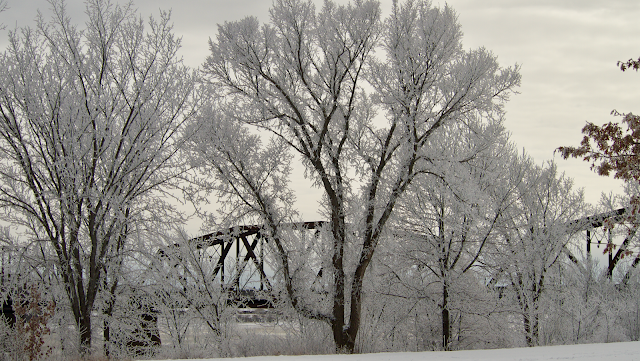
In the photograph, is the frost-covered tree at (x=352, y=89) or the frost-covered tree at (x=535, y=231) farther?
the frost-covered tree at (x=535, y=231)

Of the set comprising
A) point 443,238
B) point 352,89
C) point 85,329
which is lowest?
point 85,329

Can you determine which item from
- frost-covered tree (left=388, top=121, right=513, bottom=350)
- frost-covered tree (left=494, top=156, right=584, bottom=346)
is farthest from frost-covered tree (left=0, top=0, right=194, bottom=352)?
frost-covered tree (left=494, top=156, right=584, bottom=346)

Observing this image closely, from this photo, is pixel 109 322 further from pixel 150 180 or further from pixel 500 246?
pixel 500 246

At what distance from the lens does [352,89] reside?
1273 centimetres

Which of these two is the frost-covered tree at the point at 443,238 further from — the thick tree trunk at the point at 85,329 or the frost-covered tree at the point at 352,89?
the thick tree trunk at the point at 85,329

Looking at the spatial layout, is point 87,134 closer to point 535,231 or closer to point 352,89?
point 352,89

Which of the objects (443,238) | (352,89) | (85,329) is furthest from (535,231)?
(85,329)

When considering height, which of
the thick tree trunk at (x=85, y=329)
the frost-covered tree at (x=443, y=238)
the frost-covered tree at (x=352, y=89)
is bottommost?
the thick tree trunk at (x=85, y=329)

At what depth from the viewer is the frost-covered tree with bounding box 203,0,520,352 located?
39.3ft

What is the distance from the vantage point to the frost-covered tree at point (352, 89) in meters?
12.0

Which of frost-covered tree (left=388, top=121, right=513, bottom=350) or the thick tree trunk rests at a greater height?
frost-covered tree (left=388, top=121, right=513, bottom=350)

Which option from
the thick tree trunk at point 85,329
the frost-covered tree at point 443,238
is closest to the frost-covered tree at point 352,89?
the frost-covered tree at point 443,238

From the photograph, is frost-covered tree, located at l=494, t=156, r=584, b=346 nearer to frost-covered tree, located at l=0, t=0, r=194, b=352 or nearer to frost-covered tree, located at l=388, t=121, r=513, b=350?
frost-covered tree, located at l=388, t=121, r=513, b=350

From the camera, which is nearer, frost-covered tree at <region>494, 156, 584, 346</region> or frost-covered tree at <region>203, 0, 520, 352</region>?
frost-covered tree at <region>203, 0, 520, 352</region>
